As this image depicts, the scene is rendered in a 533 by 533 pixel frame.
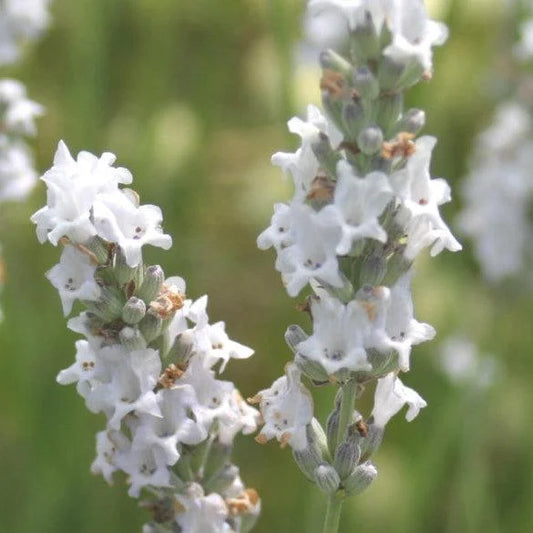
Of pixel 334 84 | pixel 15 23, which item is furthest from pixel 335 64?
pixel 15 23

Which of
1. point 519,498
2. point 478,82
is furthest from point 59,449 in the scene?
point 478,82

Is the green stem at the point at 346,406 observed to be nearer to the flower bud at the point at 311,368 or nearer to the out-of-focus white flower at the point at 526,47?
the flower bud at the point at 311,368

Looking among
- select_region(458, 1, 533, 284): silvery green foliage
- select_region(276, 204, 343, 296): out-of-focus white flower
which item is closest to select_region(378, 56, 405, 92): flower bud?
select_region(276, 204, 343, 296): out-of-focus white flower

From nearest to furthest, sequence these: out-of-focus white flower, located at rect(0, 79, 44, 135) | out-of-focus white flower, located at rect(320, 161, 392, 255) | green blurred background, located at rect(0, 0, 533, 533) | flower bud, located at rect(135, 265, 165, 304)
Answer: out-of-focus white flower, located at rect(320, 161, 392, 255)
flower bud, located at rect(135, 265, 165, 304)
out-of-focus white flower, located at rect(0, 79, 44, 135)
green blurred background, located at rect(0, 0, 533, 533)

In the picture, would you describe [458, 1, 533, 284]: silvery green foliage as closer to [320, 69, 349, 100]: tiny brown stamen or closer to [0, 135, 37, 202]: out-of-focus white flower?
[0, 135, 37, 202]: out-of-focus white flower

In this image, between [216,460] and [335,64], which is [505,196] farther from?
[335,64]
